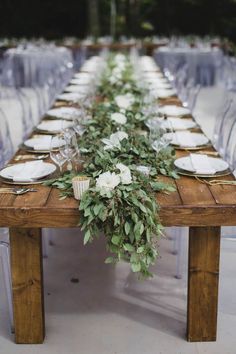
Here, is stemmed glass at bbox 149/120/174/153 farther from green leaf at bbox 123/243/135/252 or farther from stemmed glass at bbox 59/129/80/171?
green leaf at bbox 123/243/135/252

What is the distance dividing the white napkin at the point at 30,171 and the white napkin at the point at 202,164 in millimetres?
734

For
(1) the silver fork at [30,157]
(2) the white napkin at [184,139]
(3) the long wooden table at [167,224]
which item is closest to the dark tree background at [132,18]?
(2) the white napkin at [184,139]

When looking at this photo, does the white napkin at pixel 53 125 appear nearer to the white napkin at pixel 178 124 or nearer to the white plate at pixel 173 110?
the white napkin at pixel 178 124

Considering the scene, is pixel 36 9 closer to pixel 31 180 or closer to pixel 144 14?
pixel 144 14

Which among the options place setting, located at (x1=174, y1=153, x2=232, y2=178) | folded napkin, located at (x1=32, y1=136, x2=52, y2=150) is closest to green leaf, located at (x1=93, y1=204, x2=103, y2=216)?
place setting, located at (x1=174, y1=153, x2=232, y2=178)

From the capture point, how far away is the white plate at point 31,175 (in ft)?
8.84

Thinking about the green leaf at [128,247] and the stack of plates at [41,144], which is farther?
the stack of plates at [41,144]

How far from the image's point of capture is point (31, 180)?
2.64 metres

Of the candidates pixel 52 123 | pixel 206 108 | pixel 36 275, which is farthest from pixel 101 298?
pixel 206 108

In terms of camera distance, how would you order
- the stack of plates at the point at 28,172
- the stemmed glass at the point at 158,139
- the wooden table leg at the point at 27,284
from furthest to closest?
the stemmed glass at the point at 158,139 < the stack of plates at the point at 28,172 < the wooden table leg at the point at 27,284

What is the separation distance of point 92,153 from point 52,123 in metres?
1.14

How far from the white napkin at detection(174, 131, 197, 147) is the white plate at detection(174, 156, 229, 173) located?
361 mm

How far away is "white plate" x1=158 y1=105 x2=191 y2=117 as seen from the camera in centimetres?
440

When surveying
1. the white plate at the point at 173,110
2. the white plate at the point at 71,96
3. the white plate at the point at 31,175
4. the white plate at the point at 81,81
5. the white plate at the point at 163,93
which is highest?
the white plate at the point at 31,175
